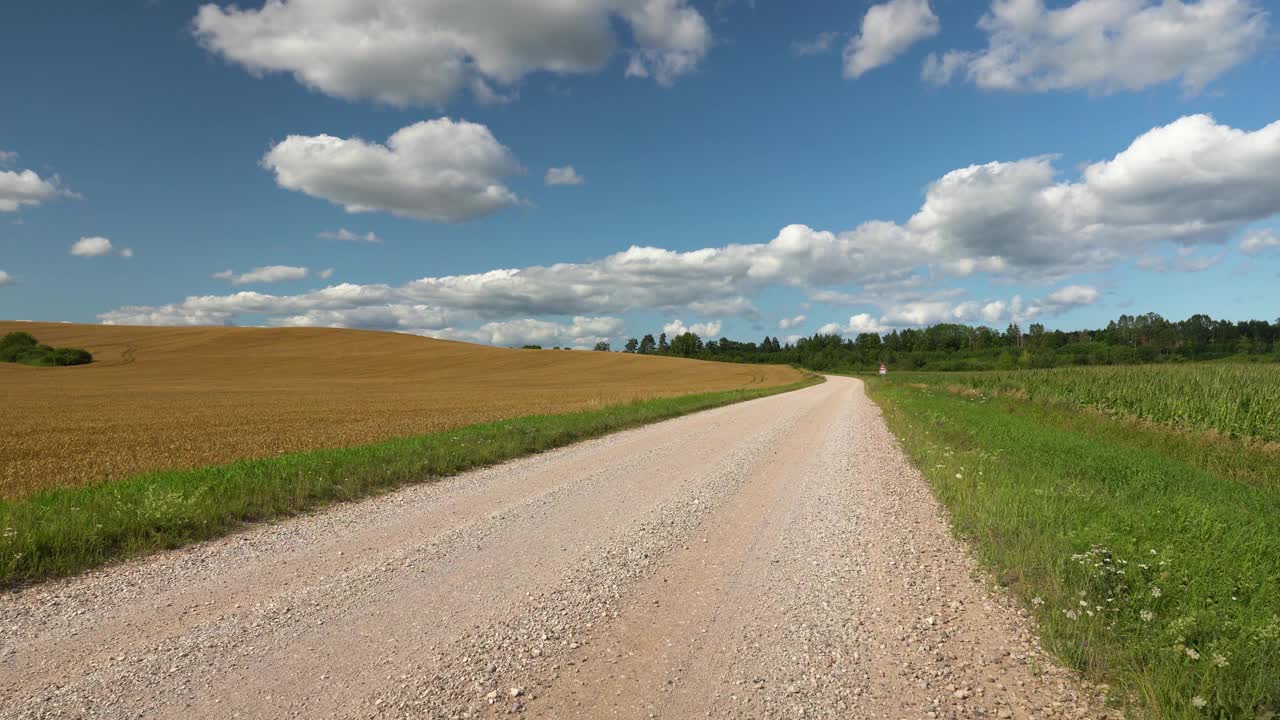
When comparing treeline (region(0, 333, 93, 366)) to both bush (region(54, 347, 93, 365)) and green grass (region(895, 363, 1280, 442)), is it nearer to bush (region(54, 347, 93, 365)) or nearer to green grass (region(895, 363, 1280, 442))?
bush (region(54, 347, 93, 365))

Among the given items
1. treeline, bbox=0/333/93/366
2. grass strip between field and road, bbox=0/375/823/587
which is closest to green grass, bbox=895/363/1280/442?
grass strip between field and road, bbox=0/375/823/587

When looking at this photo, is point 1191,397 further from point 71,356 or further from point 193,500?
point 71,356

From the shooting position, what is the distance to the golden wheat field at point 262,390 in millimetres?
17641

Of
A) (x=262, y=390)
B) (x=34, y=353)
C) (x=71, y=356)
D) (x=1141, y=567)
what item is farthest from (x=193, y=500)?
(x=34, y=353)

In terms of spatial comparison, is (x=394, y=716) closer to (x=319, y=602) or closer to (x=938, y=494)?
(x=319, y=602)

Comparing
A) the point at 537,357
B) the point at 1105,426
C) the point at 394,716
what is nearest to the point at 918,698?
the point at 394,716

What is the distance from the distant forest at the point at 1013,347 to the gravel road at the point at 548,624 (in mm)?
57714

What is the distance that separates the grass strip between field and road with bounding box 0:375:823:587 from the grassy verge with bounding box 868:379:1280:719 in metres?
8.66

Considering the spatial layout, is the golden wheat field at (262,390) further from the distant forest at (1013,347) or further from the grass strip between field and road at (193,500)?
the distant forest at (1013,347)

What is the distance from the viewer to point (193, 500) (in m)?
8.60

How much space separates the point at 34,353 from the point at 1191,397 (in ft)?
329

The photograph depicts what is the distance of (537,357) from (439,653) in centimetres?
9149

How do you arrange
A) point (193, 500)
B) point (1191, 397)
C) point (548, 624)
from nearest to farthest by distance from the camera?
point (548, 624) < point (193, 500) < point (1191, 397)

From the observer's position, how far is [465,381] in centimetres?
6831
